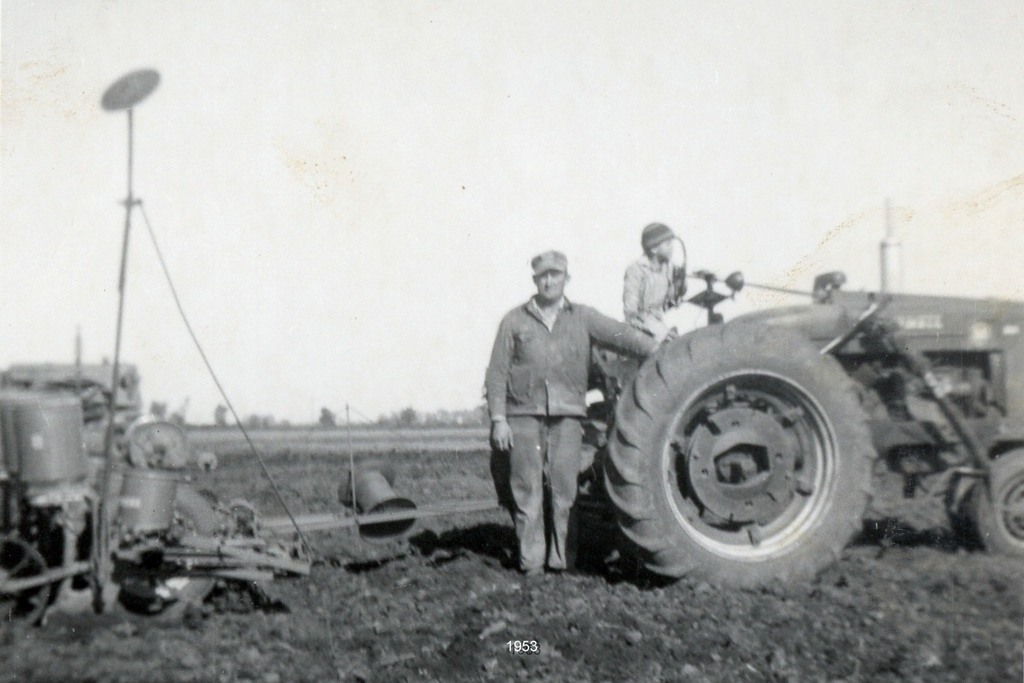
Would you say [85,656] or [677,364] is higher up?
[677,364]

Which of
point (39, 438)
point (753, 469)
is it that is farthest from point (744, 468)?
point (39, 438)

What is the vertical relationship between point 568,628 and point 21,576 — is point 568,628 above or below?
below

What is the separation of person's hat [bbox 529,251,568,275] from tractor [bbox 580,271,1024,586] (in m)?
0.63

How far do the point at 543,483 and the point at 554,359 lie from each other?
0.70 metres

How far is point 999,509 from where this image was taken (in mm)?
4762

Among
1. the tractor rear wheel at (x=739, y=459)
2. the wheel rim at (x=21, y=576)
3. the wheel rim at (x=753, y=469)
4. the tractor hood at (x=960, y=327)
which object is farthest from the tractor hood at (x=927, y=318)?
the wheel rim at (x=21, y=576)

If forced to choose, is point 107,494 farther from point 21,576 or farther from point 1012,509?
point 1012,509

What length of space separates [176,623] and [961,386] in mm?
4534

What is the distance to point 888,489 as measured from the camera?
257 inches

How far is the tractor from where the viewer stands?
4227 millimetres

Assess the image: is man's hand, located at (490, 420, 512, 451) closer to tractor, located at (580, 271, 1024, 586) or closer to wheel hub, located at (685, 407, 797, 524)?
tractor, located at (580, 271, 1024, 586)

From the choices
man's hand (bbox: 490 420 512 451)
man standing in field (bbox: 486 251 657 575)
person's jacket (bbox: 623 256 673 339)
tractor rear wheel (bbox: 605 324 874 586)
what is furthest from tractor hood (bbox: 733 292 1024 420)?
man's hand (bbox: 490 420 512 451)

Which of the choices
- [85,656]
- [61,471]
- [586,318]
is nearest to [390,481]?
[586,318]

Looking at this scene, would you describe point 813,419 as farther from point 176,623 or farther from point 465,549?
point 176,623
